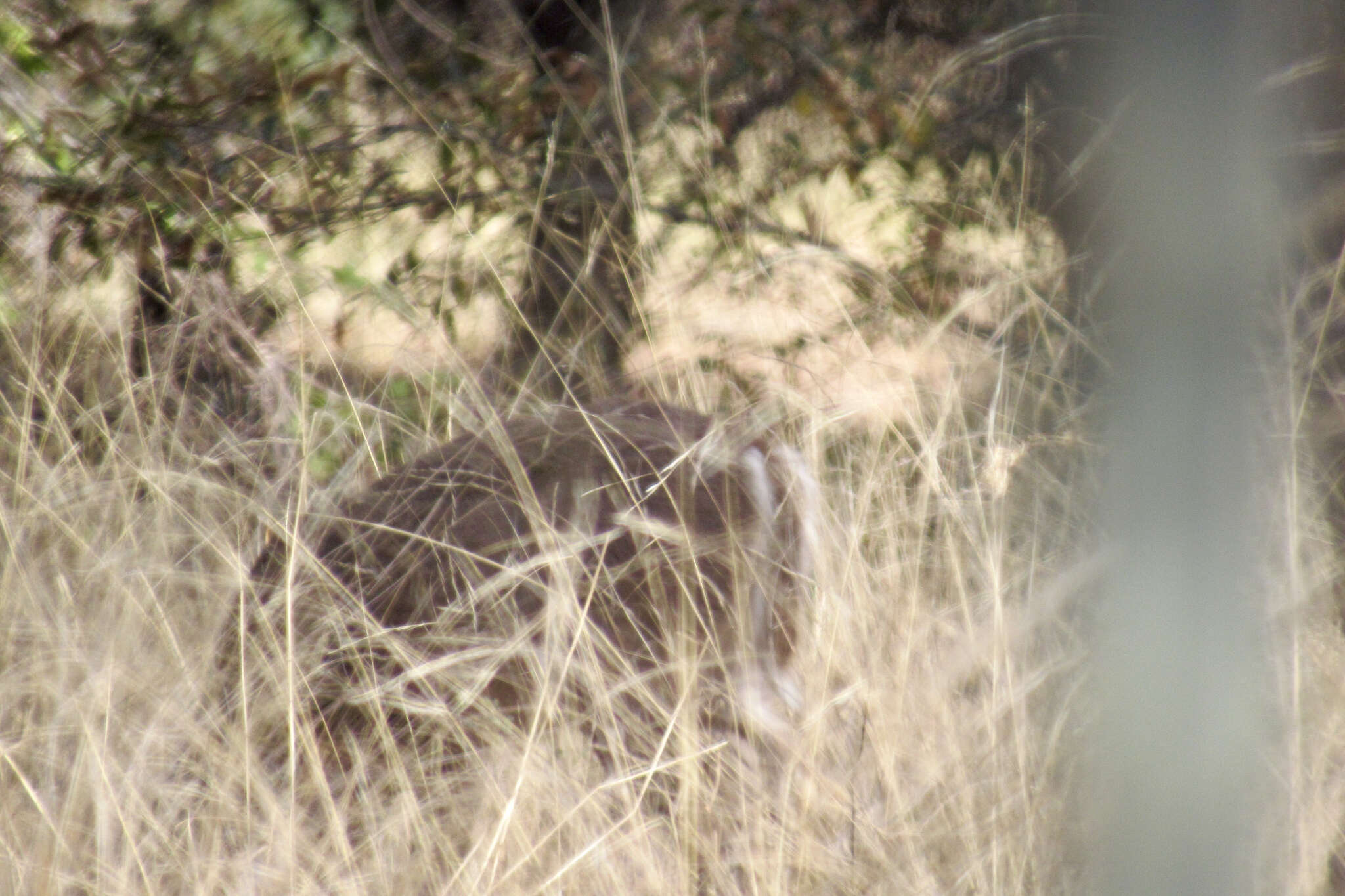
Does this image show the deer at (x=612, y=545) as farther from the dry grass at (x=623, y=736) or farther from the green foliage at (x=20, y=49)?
the green foliage at (x=20, y=49)

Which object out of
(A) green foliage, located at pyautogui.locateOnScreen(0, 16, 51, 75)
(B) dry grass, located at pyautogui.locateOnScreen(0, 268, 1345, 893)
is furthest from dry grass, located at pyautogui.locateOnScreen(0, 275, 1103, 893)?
(A) green foliage, located at pyautogui.locateOnScreen(0, 16, 51, 75)

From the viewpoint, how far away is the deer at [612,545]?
1.49 meters

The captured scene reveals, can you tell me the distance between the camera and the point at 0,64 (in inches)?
103

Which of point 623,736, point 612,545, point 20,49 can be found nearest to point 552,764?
point 623,736

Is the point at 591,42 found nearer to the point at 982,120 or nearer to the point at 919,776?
the point at 982,120

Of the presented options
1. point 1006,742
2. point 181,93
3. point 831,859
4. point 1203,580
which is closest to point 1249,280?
point 1203,580

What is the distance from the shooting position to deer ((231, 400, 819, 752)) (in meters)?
1.49

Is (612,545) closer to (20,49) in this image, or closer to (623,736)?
(623,736)

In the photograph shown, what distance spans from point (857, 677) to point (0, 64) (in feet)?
7.41

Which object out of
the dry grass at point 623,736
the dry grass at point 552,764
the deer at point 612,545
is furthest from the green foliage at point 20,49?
the deer at point 612,545

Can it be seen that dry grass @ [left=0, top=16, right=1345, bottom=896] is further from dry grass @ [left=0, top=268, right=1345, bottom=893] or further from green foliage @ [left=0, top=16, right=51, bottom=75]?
green foliage @ [left=0, top=16, right=51, bottom=75]

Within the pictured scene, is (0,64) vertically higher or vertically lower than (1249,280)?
lower

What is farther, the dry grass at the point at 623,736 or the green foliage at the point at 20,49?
the green foliage at the point at 20,49

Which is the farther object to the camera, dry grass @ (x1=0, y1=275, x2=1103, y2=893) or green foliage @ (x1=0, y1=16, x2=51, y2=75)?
green foliage @ (x1=0, y1=16, x2=51, y2=75)
